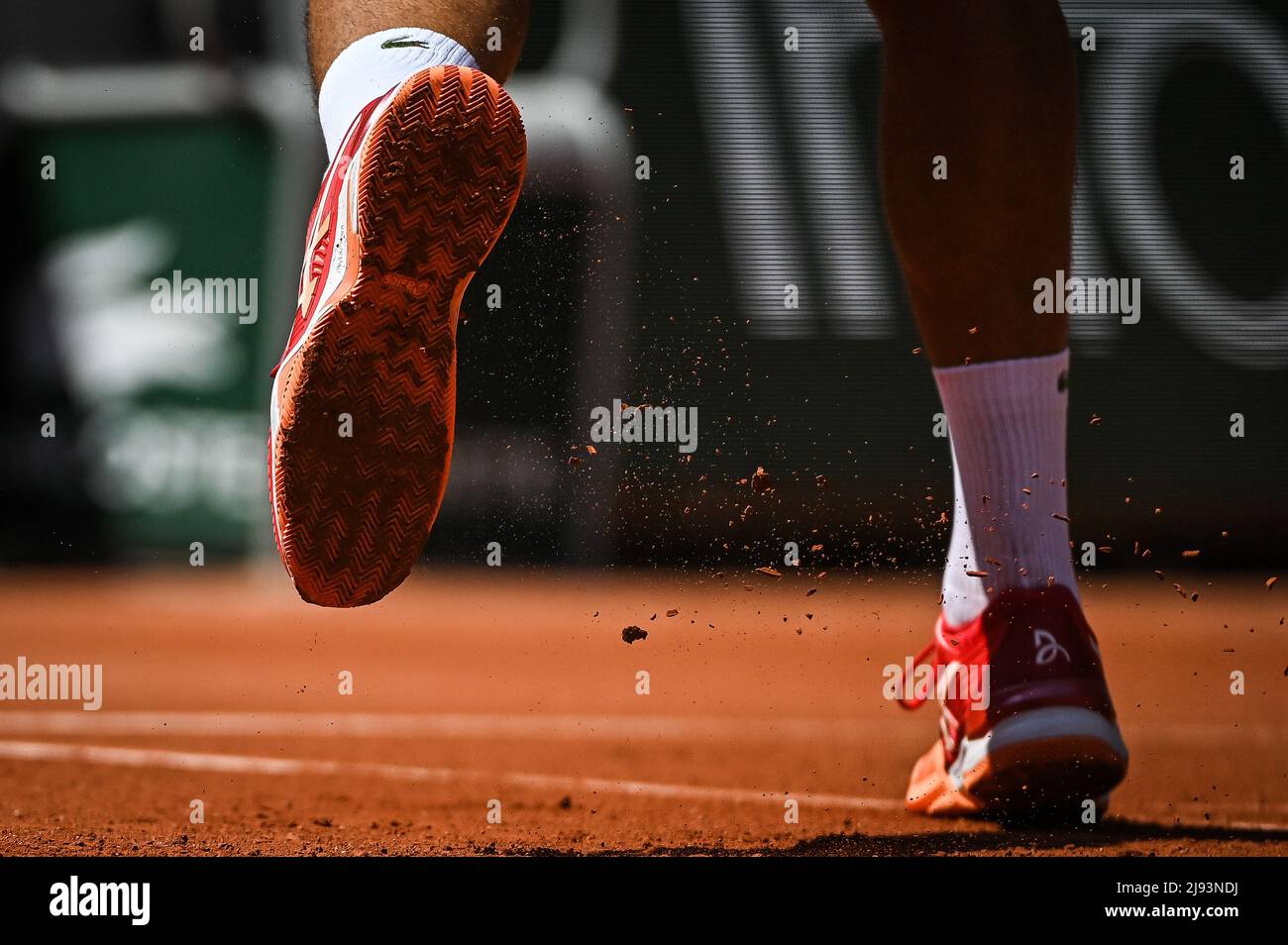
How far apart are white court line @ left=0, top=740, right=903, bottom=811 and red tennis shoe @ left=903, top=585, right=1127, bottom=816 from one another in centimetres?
23

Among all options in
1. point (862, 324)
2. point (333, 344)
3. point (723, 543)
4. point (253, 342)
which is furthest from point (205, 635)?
point (333, 344)

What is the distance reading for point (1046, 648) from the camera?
143 cm

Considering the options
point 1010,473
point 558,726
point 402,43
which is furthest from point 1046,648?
point 558,726

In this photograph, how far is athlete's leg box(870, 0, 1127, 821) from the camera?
1.47m

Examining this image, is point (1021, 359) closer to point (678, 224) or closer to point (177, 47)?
point (678, 224)

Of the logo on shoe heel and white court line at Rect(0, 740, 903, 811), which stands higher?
the logo on shoe heel

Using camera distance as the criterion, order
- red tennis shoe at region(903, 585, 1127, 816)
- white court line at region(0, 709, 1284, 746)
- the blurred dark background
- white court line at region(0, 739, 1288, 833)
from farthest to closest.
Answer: the blurred dark background → white court line at region(0, 709, 1284, 746) → white court line at region(0, 739, 1288, 833) → red tennis shoe at region(903, 585, 1127, 816)

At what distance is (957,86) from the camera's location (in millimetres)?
1483

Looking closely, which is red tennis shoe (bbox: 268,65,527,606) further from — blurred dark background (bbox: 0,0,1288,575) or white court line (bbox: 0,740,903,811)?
blurred dark background (bbox: 0,0,1288,575)

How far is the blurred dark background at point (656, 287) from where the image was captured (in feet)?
15.7

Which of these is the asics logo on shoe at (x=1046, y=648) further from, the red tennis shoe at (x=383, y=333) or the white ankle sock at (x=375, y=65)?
the white ankle sock at (x=375, y=65)

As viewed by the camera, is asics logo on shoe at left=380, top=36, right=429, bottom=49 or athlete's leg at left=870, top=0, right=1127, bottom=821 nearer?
asics logo on shoe at left=380, top=36, right=429, bottom=49

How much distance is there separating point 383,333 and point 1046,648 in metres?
0.69

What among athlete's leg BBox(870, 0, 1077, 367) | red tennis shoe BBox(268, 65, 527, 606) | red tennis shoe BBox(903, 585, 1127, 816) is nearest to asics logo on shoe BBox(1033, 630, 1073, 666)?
red tennis shoe BBox(903, 585, 1127, 816)
